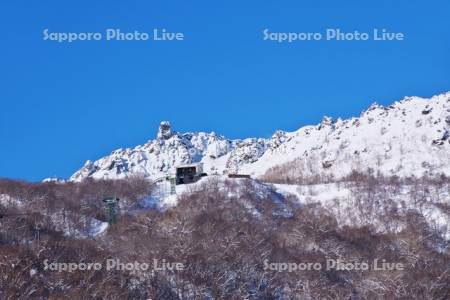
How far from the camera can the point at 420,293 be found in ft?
338

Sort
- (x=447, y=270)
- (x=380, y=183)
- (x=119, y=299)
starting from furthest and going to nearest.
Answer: (x=380, y=183) < (x=447, y=270) < (x=119, y=299)

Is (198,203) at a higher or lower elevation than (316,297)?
higher

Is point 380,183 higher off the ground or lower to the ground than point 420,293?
higher

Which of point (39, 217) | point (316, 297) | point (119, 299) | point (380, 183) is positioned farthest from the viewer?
point (380, 183)

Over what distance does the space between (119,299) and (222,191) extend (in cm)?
7133

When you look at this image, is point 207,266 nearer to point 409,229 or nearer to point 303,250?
point 303,250

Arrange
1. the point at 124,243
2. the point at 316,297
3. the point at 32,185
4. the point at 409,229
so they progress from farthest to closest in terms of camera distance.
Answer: the point at 32,185
the point at 409,229
the point at 124,243
the point at 316,297

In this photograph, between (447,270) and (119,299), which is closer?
(119,299)

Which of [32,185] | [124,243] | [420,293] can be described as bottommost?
[420,293]

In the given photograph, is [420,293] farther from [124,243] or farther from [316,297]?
[124,243]

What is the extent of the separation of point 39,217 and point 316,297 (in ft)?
158

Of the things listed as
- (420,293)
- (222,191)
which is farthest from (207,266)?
(222,191)

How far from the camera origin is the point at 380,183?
179m

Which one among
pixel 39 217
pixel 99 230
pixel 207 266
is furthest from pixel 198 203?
pixel 207 266
